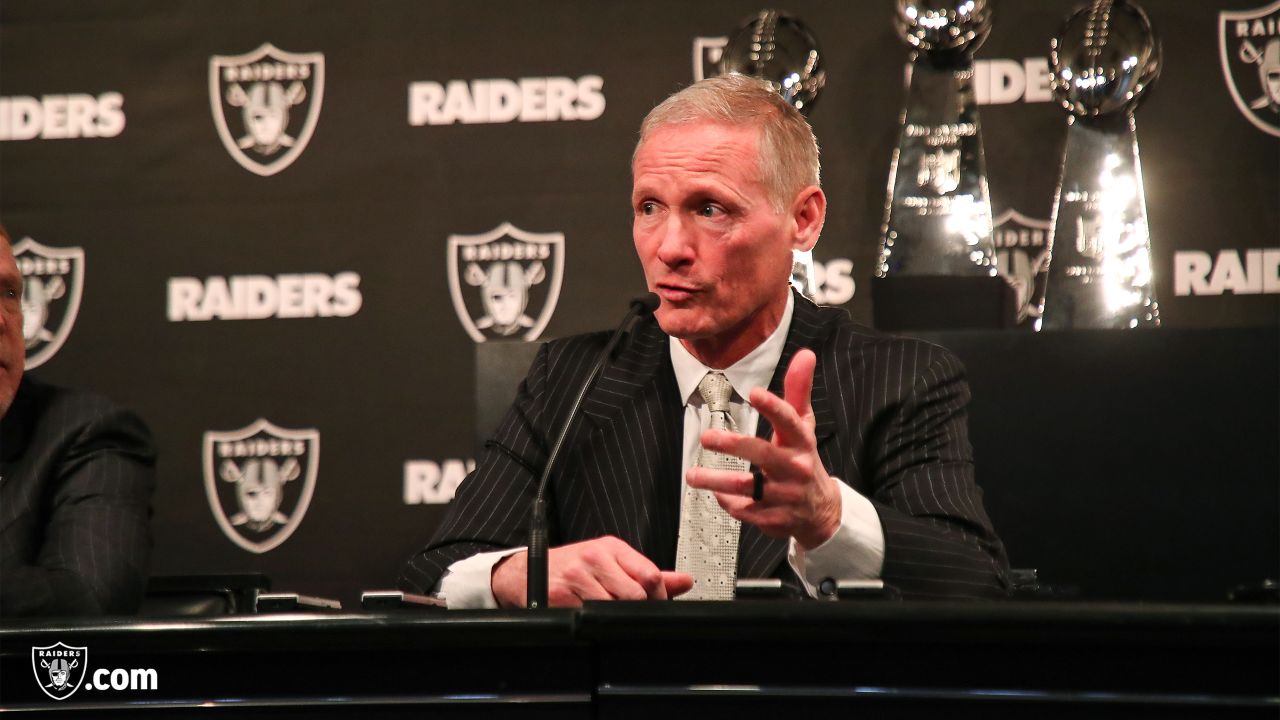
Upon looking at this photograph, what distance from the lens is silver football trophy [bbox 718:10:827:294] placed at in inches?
113

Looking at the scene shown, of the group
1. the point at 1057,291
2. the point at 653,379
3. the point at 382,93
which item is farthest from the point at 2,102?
the point at 1057,291

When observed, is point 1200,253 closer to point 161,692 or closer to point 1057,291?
point 1057,291

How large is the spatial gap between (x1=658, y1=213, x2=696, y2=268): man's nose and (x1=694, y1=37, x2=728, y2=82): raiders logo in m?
1.45

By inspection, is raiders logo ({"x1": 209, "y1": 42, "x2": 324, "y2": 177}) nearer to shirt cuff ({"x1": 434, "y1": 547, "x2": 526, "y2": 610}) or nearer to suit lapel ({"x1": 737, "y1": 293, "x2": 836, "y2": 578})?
suit lapel ({"x1": 737, "y1": 293, "x2": 836, "y2": 578})

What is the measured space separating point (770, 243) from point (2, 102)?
2481mm

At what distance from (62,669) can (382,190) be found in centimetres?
233

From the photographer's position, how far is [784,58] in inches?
113

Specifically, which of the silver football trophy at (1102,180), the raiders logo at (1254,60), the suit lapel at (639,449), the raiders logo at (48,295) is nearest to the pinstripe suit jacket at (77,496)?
the suit lapel at (639,449)

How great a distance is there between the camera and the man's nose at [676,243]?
192cm

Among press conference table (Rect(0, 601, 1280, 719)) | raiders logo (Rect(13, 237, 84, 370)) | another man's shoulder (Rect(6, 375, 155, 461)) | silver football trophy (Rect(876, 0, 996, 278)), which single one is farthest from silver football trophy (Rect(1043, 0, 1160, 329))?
raiders logo (Rect(13, 237, 84, 370))

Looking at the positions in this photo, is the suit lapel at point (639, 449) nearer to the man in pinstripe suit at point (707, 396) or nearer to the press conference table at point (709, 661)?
the man in pinstripe suit at point (707, 396)

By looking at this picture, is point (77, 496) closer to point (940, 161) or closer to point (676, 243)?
point (676, 243)

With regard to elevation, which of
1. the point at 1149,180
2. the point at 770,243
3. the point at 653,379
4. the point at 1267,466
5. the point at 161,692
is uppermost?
the point at 1149,180

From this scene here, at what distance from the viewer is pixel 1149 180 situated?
313 centimetres
